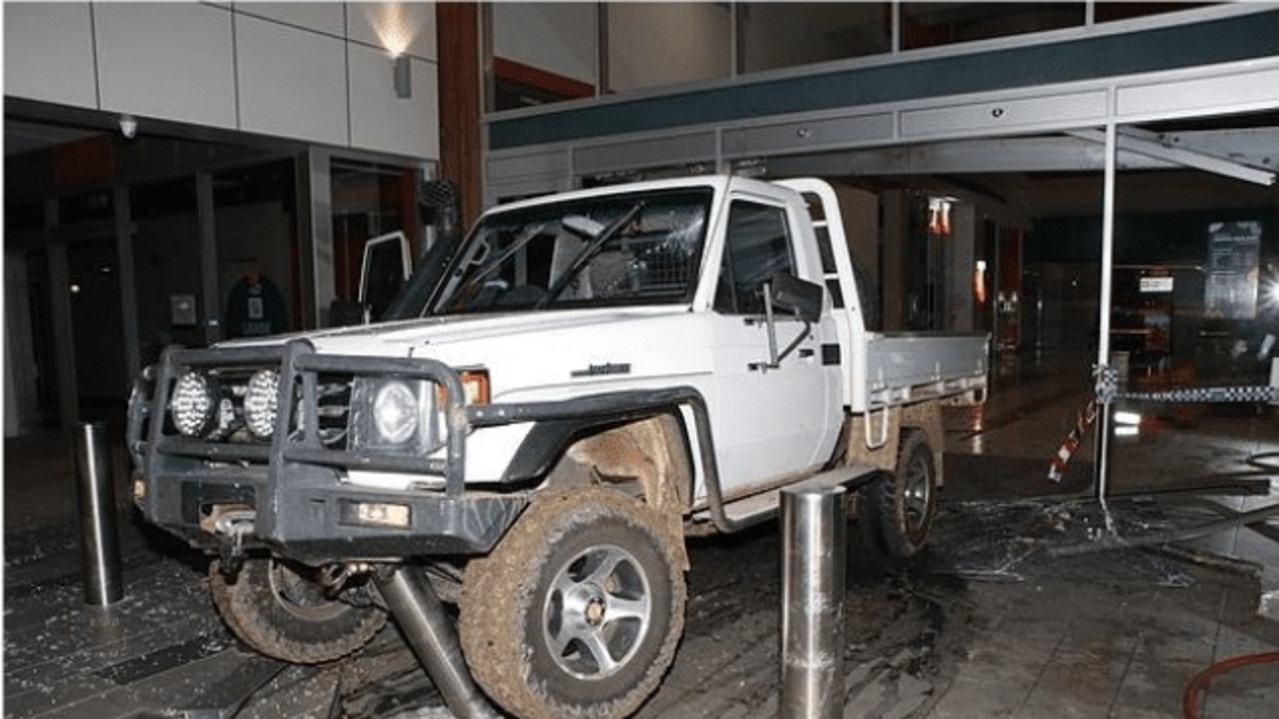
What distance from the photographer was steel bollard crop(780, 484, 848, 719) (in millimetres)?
3131

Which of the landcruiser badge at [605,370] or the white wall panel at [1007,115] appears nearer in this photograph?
the landcruiser badge at [605,370]

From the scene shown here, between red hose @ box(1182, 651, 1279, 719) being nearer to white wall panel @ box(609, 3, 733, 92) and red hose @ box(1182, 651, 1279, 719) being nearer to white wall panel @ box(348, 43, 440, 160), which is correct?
white wall panel @ box(348, 43, 440, 160)

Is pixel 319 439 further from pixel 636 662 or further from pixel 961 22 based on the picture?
pixel 961 22

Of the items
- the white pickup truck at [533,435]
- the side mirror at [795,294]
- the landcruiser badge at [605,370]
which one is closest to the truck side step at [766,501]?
the white pickup truck at [533,435]

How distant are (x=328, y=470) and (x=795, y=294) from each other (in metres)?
2.06

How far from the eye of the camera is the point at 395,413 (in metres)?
3.09

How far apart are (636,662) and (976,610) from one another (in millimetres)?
2416

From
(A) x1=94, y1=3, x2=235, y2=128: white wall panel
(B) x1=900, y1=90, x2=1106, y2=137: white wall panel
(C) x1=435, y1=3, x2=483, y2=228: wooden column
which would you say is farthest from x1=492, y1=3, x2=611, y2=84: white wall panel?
(B) x1=900, y1=90, x2=1106, y2=137: white wall panel

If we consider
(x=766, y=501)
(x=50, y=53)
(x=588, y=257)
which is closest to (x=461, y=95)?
(x=50, y=53)

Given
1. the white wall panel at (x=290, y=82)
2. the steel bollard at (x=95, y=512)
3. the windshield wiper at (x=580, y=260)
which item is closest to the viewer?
the windshield wiper at (x=580, y=260)

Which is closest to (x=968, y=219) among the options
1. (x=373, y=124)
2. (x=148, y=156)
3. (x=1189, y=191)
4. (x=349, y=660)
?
(x=1189, y=191)

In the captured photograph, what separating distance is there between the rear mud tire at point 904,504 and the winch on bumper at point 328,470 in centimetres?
335

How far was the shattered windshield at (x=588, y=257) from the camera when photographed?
431cm

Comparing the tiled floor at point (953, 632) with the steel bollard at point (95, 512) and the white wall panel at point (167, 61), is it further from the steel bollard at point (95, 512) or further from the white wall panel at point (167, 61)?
the white wall panel at point (167, 61)
